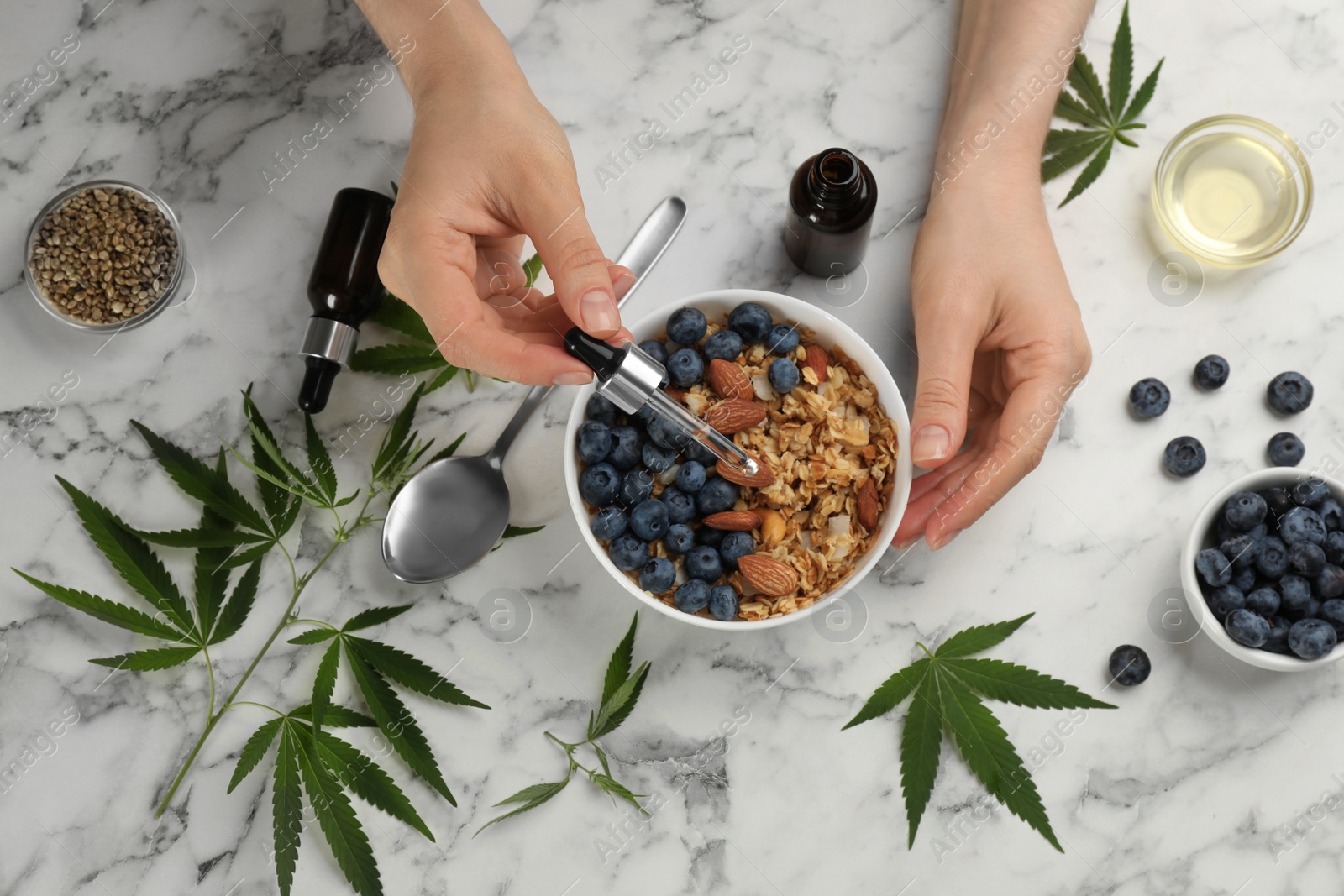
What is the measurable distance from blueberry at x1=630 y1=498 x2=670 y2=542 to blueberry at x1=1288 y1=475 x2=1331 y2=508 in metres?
0.96

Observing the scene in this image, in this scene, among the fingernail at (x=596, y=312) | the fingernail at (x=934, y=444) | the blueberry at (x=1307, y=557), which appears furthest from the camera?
the blueberry at (x=1307, y=557)

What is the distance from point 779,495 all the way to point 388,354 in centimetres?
68

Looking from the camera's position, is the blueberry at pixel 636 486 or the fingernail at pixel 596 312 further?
the blueberry at pixel 636 486

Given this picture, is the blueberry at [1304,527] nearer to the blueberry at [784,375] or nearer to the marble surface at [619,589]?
the marble surface at [619,589]

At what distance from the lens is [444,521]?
1.49 metres

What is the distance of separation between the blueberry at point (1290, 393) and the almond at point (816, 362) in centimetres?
79

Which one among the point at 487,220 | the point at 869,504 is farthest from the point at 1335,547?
the point at 487,220

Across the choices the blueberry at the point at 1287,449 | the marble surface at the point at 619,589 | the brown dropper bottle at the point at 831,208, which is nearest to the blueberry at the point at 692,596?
the marble surface at the point at 619,589

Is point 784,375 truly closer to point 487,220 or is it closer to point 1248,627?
point 487,220

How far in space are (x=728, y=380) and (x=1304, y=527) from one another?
0.89 m

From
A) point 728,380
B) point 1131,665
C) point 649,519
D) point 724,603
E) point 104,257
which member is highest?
point 104,257

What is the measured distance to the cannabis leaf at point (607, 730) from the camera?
1486mm

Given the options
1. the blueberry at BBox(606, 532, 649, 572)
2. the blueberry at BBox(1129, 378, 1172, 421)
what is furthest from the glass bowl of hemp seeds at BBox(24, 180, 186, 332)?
the blueberry at BBox(1129, 378, 1172, 421)

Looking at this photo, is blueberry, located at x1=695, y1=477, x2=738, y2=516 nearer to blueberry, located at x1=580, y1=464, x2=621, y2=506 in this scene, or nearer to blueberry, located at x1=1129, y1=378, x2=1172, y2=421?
blueberry, located at x1=580, y1=464, x2=621, y2=506
